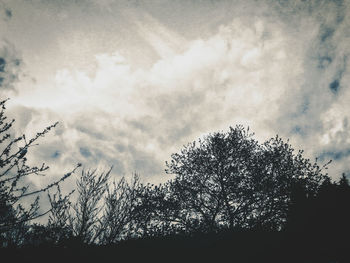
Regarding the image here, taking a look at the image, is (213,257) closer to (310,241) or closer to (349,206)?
(310,241)

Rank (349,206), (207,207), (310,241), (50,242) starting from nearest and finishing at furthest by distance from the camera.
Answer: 1. (50,242)
2. (310,241)
3. (349,206)
4. (207,207)

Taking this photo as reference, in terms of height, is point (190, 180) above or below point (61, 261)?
above

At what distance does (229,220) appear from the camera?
14.3m

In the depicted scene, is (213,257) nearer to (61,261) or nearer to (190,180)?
(61,261)

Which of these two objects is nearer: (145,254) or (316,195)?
(145,254)

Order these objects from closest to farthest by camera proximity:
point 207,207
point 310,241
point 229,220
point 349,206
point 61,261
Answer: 1. point 61,261
2. point 310,241
3. point 349,206
4. point 229,220
5. point 207,207

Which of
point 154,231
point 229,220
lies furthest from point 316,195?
point 154,231

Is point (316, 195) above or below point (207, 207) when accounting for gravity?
above

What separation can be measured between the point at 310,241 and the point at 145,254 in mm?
5452

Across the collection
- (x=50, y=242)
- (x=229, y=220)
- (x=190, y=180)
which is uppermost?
(x=190, y=180)

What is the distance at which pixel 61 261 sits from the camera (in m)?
5.18

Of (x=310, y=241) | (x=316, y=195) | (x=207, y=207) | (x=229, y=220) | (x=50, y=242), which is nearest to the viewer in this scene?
(x=50, y=242)

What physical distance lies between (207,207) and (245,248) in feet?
32.1

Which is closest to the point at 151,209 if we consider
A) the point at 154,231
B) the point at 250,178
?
the point at 154,231
